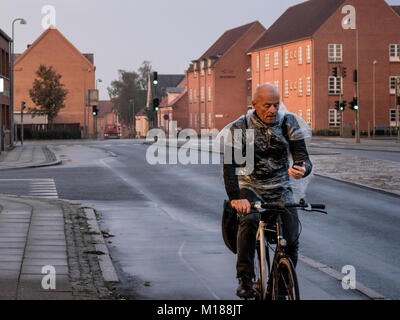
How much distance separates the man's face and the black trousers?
1.95ft

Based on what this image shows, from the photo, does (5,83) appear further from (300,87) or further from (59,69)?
(59,69)

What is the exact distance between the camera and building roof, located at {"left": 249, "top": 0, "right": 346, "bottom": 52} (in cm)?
7675

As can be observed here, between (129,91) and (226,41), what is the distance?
39488mm

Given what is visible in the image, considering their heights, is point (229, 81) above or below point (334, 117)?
above

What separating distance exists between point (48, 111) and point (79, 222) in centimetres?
7425

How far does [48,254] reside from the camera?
9219mm

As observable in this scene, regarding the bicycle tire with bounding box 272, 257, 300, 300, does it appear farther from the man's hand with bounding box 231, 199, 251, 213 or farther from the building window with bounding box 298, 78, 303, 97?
the building window with bounding box 298, 78, 303, 97

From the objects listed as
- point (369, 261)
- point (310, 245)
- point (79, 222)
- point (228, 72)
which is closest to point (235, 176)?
point (369, 261)

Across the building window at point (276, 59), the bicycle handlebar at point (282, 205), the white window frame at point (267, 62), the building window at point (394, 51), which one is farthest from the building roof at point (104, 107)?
the bicycle handlebar at point (282, 205)

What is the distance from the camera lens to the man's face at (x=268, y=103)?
5961mm

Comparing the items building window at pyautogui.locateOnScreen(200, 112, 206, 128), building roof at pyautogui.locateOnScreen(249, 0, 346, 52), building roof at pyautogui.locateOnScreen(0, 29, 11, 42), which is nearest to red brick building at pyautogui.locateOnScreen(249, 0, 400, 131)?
building roof at pyautogui.locateOnScreen(249, 0, 346, 52)

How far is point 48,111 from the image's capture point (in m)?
85.2

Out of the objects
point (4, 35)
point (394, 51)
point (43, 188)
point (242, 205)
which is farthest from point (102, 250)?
point (394, 51)

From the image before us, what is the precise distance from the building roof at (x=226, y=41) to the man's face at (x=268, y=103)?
93560 millimetres
